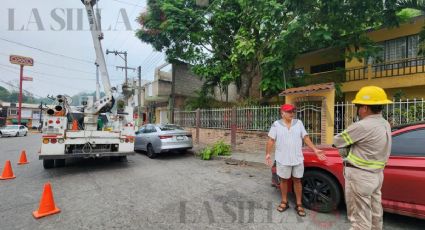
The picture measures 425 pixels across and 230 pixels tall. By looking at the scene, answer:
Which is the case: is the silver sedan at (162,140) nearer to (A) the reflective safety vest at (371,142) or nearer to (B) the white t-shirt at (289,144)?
(B) the white t-shirt at (289,144)

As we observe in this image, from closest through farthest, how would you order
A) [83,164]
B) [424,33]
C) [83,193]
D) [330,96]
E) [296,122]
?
[296,122]
[83,193]
[424,33]
[330,96]
[83,164]

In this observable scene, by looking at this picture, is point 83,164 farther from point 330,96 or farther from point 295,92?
point 330,96

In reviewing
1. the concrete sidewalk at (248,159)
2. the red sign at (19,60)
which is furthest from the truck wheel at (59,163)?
the red sign at (19,60)

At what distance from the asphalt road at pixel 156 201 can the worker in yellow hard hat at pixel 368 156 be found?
0.94 meters

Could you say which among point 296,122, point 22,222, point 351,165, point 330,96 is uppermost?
point 330,96

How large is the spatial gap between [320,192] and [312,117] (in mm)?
4761

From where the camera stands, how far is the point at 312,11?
6949mm

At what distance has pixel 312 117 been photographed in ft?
27.4

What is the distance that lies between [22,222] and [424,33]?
369 inches

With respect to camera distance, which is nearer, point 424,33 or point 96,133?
point 424,33

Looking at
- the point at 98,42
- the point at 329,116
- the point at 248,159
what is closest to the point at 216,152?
the point at 248,159

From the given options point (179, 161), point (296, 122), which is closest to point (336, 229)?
point (296, 122)

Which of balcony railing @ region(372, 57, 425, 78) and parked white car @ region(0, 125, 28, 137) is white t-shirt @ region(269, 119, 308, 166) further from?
parked white car @ region(0, 125, 28, 137)

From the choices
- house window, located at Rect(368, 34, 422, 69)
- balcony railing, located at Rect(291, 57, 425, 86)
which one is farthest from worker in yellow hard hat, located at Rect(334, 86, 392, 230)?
house window, located at Rect(368, 34, 422, 69)
